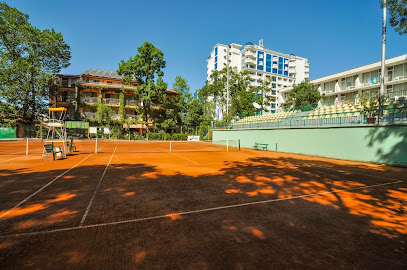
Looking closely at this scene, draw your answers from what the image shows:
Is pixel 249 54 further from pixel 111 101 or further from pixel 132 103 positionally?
pixel 111 101

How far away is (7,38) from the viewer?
35719mm

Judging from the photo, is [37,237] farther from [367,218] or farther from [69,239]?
[367,218]

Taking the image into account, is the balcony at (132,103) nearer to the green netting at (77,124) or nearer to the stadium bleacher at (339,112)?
the green netting at (77,124)

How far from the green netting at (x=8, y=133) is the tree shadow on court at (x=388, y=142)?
5365 centimetres

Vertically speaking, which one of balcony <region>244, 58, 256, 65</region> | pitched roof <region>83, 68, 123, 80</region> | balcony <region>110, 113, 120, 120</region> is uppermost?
balcony <region>244, 58, 256, 65</region>

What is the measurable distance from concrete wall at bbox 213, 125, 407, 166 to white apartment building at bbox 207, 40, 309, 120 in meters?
60.5

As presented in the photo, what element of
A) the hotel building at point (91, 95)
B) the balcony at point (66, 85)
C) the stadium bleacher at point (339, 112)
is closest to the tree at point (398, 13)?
the stadium bleacher at point (339, 112)

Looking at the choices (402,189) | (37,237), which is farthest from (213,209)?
(402,189)

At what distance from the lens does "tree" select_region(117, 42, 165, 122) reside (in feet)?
144

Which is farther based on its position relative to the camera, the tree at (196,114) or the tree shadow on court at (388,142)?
the tree at (196,114)

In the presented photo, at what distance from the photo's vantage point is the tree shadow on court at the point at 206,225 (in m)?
2.95

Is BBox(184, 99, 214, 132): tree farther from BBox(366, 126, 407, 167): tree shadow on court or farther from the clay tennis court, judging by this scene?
the clay tennis court

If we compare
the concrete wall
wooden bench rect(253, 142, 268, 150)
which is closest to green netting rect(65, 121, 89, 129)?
wooden bench rect(253, 142, 268, 150)

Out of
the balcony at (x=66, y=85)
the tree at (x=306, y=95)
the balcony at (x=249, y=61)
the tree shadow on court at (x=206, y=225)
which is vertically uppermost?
the balcony at (x=249, y=61)
